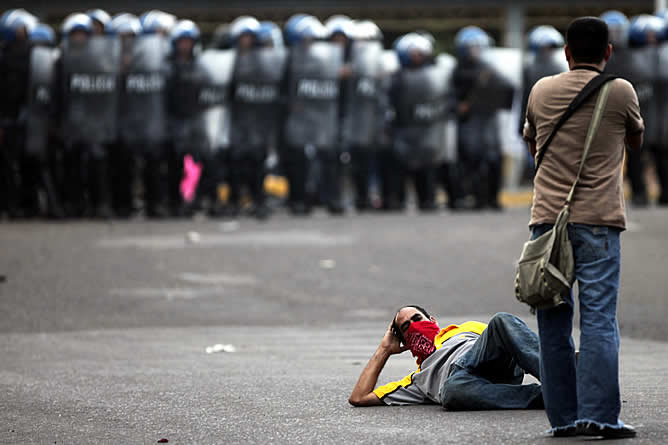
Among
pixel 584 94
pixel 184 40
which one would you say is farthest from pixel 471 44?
pixel 584 94

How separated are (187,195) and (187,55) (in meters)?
1.93

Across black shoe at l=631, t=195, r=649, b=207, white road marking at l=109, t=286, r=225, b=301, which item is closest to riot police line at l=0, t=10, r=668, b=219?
black shoe at l=631, t=195, r=649, b=207

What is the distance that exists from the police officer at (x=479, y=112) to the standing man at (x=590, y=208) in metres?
13.0

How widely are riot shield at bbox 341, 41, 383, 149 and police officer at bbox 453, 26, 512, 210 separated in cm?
118

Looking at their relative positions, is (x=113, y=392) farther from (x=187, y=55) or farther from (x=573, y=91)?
(x=187, y=55)

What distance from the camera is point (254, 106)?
1791 centimetres

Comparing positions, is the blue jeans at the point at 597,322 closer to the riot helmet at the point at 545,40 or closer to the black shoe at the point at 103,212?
the black shoe at the point at 103,212

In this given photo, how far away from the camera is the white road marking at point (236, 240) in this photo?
14625 millimetres

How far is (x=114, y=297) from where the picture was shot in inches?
462

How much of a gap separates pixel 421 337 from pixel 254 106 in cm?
1159

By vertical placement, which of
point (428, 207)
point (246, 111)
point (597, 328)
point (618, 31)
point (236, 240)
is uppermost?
point (618, 31)

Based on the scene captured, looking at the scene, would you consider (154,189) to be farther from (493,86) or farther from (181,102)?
(493,86)

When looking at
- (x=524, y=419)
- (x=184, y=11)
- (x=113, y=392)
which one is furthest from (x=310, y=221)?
(x=184, y=11)

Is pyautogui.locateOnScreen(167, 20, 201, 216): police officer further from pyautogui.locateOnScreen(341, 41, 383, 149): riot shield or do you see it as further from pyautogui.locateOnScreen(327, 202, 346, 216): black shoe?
pyautogui.locateOnScreen(341, 41, 383, 149): riot shield
